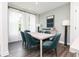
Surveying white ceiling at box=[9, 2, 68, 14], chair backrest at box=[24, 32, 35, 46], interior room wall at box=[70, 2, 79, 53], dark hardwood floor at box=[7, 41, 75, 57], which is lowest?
dark hardwood floor at box=[7, 41, 75, 57]

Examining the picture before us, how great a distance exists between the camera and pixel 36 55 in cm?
274

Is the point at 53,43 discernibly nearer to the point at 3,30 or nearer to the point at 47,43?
the point at 47,43

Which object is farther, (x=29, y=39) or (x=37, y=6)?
(x=29, y=39)

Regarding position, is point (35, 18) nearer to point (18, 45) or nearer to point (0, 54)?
point (18, 45)

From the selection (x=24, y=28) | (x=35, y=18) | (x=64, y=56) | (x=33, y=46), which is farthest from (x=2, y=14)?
(x=64, y=56)

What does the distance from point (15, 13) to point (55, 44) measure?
127 cm

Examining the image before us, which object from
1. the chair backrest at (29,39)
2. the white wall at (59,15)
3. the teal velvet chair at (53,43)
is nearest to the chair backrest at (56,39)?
the teal velvet chair at (53,43)

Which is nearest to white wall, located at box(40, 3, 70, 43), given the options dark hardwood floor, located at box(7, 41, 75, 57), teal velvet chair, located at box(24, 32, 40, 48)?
dark hardwood floor, located at box(7, 41, 75, 57)

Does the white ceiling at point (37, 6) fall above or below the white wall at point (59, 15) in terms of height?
above

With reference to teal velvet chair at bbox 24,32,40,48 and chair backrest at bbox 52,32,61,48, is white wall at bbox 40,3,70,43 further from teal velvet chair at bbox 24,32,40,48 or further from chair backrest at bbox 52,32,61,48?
teal velvet chair at bbox 24,32,40,48

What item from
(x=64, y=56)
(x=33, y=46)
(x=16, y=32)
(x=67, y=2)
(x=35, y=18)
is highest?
(x=67, y=2)

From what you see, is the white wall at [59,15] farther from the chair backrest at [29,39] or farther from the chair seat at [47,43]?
the chair backrest at [29,39]

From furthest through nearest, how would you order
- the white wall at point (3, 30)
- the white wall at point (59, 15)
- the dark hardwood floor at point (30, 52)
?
the white wall at point (3, 30) → the dark hardwood floor at point (30, 52) → the white wall at point (59, 15)

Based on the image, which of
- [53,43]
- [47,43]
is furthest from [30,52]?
[53,43]
